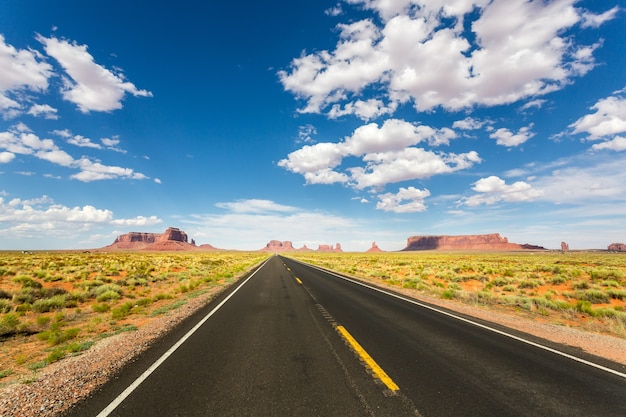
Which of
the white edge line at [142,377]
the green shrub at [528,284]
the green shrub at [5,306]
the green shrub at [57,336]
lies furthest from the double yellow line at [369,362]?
the green shrub at [528,284]

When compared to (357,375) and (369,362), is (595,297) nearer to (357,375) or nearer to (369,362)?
(369,362)

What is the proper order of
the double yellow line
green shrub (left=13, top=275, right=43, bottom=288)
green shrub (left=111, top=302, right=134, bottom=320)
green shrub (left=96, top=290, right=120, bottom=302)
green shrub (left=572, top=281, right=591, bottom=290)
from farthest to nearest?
green shrub (left=572, top=281, right=591, bottom=290), green shrub (left=13, top=275, right=43, bottom=288), green shrub (left=96, top=290, right=120, bottom=302), green shrub (left=111, top=302, right=134, bottom=320), the double yellow line

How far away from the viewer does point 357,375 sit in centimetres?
474

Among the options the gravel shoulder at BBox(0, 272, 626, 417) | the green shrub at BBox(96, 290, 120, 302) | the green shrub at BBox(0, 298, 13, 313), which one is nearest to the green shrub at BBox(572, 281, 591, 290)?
the gravel shoulder at BBox(0, 272, 626, 417)

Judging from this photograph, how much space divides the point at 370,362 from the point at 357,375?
652mm

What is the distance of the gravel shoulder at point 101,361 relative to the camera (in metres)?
4.02

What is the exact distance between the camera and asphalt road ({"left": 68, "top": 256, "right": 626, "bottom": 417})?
382 cm

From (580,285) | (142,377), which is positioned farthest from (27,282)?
(580,285)

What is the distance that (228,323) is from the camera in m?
→ 8.52

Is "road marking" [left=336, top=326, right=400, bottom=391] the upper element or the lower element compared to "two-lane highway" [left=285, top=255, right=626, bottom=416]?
upper

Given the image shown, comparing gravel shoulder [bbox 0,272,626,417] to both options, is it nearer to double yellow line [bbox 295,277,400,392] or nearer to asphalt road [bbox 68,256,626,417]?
asphalt road [bbox 68,256,626,417]

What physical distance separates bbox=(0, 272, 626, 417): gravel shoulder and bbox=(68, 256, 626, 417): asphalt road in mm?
378

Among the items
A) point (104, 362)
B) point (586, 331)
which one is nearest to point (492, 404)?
point (104, 362)

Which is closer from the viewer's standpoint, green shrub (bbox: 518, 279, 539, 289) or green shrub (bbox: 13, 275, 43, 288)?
green shrub (bbox: 13, 275, 43, 288)
